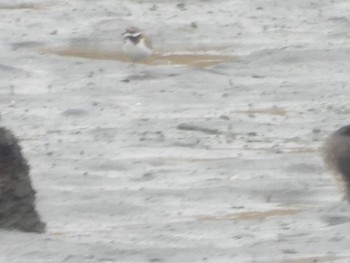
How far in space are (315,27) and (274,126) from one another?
442 cm

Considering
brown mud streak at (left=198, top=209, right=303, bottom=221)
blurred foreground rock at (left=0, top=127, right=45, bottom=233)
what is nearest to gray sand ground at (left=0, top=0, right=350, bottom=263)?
brown mud streak at (left=198, top=209, right=303, bottom=221)

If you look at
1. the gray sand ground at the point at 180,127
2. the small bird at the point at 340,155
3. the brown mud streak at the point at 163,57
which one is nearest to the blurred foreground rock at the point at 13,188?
the gray sand ground at the point at 180,127

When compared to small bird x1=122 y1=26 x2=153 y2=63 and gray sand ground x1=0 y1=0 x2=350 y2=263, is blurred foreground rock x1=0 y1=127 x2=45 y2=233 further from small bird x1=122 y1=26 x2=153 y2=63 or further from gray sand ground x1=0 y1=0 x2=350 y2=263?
small bird x1=122 y1=26 x2=153 y2=63

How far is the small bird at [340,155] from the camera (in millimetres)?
9205

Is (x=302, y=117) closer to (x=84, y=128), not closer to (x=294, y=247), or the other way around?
(x=84, y=128)

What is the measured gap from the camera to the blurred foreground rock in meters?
8.30

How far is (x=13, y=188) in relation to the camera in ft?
27.3

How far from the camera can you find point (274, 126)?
12.5 metres

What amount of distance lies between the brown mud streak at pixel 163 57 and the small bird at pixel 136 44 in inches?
3.4

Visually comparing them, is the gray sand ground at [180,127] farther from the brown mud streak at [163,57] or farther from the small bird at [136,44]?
the small bird at [136,44]

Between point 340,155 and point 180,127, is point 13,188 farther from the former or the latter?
point 180,127

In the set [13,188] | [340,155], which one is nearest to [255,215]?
[340,155]

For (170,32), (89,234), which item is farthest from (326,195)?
(170,32)

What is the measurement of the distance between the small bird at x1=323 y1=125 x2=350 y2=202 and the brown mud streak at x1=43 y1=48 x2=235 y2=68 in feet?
18.8
